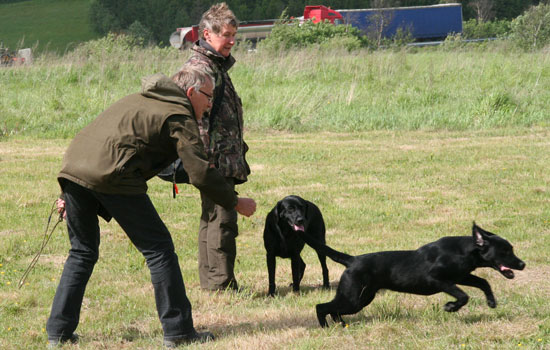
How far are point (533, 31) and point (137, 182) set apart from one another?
2019cm

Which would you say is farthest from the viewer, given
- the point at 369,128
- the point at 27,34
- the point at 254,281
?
the point at 27,34

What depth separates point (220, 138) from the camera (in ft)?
17.1

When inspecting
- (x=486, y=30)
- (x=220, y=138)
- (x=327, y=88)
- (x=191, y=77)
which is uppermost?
(x=191, y=77)

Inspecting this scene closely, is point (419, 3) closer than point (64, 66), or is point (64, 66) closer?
point (64, 66)

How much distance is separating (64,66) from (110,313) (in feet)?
45.9

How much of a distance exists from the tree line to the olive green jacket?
176ft

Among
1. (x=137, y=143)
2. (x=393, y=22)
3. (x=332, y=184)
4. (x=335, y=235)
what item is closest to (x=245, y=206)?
(x=137, y=143)

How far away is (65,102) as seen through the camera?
16.0 metres

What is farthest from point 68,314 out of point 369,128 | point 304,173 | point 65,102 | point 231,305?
point 65,102

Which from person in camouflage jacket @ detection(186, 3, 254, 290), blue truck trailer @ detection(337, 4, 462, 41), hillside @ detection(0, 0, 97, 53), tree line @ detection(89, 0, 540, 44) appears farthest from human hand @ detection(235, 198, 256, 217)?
hillside @ detection(0, 0, 97, 53)

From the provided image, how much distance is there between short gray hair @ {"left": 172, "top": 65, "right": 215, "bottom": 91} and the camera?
193 inches

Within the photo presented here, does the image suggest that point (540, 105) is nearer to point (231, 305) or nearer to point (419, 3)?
point (231, 305)

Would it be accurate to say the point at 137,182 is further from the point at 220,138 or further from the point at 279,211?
the point at 279,211

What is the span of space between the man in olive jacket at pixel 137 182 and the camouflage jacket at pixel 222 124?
89cm
